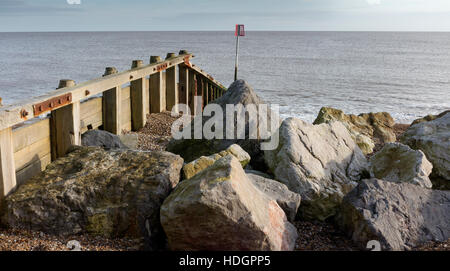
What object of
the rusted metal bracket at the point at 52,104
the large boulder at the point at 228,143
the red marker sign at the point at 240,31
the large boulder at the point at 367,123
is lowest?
the large boulder at the point at 367,123

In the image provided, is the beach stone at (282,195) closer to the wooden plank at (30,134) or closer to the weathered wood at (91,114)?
the wooden plank at (30,134)

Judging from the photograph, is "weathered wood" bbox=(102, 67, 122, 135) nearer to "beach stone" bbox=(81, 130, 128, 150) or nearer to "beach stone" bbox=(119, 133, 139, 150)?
"beach stone" bbox=(119, 133, 139, 150)

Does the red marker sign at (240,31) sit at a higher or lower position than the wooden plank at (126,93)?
higher

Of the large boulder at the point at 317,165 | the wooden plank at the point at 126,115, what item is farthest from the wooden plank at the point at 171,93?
the large boulder at the point at 317,165

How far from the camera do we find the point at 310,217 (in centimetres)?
501

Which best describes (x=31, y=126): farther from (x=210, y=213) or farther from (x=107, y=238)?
(x=210, y=213)

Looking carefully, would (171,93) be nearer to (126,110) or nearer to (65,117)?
(126,110)

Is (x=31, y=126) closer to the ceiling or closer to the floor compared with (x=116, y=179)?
closer to the ceiling

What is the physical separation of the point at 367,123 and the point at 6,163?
1059cm

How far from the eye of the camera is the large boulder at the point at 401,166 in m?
5.45

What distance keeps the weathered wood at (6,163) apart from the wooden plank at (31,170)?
35 centimetres
